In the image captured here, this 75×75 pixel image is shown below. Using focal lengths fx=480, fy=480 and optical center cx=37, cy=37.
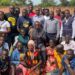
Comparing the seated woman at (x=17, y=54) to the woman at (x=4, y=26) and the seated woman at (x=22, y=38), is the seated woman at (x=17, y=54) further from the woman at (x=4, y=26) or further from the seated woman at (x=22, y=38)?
the woman at (x=4, y=26)

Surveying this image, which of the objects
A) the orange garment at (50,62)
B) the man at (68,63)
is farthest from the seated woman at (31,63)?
the man at (68,63)

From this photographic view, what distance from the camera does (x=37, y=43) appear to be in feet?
49.8

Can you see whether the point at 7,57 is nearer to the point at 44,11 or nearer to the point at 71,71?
the point at 71,71

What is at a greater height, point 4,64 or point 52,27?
point 52,27

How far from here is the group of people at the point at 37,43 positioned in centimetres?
1379

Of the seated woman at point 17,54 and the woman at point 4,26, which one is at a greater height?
the woman at point 4,26

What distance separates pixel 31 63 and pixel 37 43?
1.38 meters

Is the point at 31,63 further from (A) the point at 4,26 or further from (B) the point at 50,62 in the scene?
(A) the point at 4,26

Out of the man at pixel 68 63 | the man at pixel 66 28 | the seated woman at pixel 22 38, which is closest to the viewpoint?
the man at pixel 68 63

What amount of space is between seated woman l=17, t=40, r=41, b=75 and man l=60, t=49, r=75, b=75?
2.59 ft

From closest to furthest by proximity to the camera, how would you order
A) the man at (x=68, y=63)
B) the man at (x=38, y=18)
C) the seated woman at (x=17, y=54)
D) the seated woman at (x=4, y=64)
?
1. the man at (x=68, y=63)
2. the seated woman at (x=4, y=64)
3. the seated woman at (x=17, y=54)
4. the man at (x=38, y=18)

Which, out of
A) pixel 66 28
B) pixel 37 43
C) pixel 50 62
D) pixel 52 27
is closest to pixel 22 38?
pixel 37 43

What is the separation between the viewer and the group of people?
13.8 metres

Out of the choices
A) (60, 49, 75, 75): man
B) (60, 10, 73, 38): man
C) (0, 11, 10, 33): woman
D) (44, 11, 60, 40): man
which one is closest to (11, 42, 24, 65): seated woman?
(0, 11, 10, 33): woman
